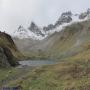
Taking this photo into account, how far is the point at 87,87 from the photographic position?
47125 millimetres

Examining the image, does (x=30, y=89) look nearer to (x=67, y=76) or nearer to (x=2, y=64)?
(x=67, y=76)

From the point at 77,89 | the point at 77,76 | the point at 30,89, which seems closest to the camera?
the point at 77,89

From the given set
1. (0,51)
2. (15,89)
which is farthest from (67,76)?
(0,51)

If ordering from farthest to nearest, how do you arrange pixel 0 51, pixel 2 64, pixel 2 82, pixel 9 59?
1. pixel 9 59
2. pixel 0 51
3. pixel 2 64
4. pixel 2 82

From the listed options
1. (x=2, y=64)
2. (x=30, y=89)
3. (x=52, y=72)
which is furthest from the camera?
(x=2, y=64)

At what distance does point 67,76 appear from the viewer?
61.0 metres

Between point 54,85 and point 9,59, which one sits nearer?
point 54,85

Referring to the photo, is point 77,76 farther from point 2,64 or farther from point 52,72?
point 2,64

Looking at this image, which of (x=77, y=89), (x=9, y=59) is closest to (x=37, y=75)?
(x=77, y=89)

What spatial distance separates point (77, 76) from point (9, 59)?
175 feet

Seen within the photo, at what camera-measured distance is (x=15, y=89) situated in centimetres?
5197

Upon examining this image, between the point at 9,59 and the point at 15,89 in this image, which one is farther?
the point at 9,59

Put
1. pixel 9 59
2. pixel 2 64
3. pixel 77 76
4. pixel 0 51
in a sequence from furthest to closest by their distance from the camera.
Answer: pixel 9 59 → pixel 0 51 → pixel 2 64 → pixel 77 76

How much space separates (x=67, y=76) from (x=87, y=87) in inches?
552
